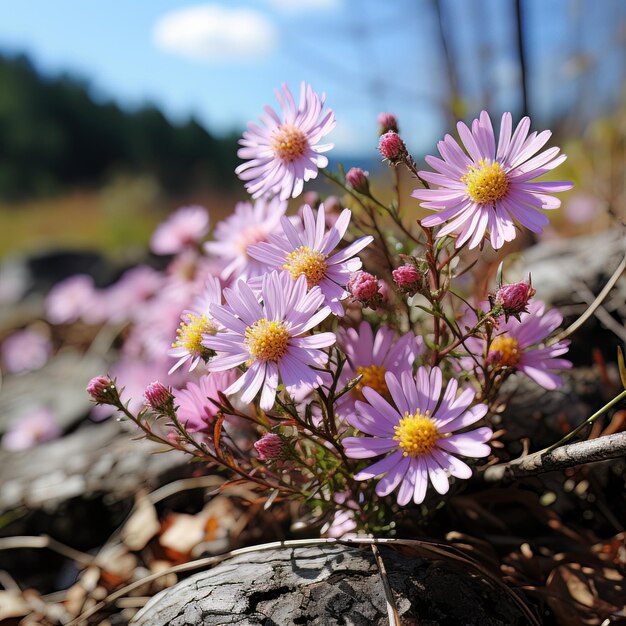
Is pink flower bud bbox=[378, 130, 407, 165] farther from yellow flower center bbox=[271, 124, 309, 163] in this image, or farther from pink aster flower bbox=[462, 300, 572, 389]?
pink aster flower bbox=[462, 300, 572, 389]

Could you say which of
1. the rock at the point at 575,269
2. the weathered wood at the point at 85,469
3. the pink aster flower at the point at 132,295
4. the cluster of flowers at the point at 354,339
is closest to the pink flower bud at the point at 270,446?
the cluster of flowers at the point at 354,339

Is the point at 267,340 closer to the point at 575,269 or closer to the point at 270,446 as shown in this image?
the point at 270,446

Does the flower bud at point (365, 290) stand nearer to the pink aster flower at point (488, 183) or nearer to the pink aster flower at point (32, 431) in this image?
the pink aster flower at point (488, 183)

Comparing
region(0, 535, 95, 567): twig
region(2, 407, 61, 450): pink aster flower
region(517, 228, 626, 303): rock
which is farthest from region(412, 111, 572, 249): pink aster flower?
region(2, 407, 61, 450): pink aster flower

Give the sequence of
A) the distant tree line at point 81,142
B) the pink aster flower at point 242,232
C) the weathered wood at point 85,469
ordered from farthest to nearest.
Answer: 1. the distant tree line at point 81,142
2. the weathered wood at point 85,469
3. the pink aster flower at point 242,232

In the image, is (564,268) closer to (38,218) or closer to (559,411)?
(559,411)

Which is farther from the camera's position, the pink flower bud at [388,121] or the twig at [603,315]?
the twig at [603,315]

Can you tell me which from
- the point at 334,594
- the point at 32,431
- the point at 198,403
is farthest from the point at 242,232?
the point at 32,431

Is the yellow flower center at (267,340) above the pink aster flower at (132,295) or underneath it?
underneath
